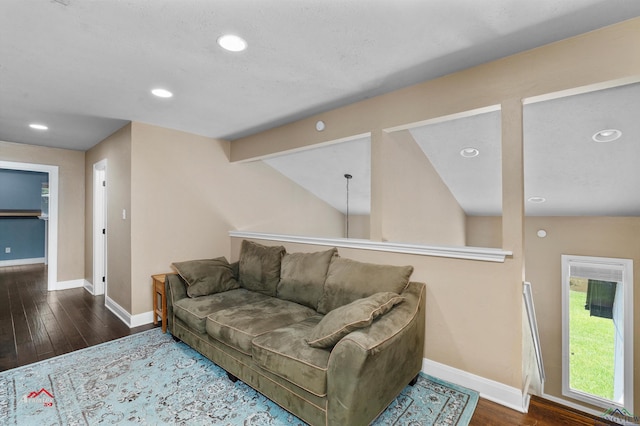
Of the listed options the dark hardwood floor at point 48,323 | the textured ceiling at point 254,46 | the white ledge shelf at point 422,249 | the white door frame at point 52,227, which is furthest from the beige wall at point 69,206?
the white ledge shelf at point 422,249

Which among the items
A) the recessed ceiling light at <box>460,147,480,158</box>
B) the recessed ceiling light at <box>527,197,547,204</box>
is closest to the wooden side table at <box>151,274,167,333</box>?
the recessed ceiling light at <box>460,147,480,158</box>

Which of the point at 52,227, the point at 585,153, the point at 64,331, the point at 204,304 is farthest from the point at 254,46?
the point at 52,227

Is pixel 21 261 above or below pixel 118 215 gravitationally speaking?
below

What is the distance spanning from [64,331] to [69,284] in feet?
7.52

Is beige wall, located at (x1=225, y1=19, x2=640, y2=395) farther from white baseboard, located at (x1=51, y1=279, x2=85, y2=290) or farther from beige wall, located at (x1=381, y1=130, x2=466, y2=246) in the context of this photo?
white baseboard, located at (x1=51, y1=279, x2=85, y2=290)

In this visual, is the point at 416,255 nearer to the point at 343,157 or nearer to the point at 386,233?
the point at 386,233

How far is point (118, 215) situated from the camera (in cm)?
373

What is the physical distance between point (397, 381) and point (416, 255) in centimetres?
95

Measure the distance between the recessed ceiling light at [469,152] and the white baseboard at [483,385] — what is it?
224 centimetres

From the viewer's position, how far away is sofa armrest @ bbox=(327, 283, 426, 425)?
1478mm

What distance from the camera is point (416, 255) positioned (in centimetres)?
239

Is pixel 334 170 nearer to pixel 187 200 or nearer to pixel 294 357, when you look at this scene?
pixel 187 200

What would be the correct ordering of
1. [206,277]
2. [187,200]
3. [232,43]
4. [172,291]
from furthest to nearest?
[187,200]
[206,277]
[172,291]
[232,43]

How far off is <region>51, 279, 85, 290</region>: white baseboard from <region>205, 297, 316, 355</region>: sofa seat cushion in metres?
4.15
